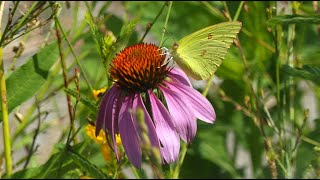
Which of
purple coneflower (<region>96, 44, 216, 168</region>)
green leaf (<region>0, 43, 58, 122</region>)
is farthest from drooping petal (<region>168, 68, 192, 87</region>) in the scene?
green leaf (<region>0, 43, 58, 122</region>)

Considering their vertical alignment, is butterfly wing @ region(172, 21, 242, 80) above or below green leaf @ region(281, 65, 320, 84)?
above

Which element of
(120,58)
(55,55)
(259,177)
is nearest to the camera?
(120,58)

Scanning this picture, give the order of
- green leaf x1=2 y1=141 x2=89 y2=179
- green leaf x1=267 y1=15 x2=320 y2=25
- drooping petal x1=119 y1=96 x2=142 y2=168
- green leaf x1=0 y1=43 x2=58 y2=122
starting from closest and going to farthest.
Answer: drooping petal x1=119 y1=96 x2=142 y2=168, green leaf x1=267 y1=15 x2=320 y2=25, green leaf x1=2 y1=141 x2=89 y2=179, green leaf x1=0 y1=43 x2=58 y2=122

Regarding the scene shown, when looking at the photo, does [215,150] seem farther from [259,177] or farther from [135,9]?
[135,9]

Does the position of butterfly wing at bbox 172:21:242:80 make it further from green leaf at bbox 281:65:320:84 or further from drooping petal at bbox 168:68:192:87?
green leaf at bbox 281:65:320:84

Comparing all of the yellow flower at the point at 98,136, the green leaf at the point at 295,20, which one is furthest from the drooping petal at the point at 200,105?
the yellow flower at the point at 98,136

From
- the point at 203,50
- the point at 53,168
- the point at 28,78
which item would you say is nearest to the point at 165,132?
the point at 203,50

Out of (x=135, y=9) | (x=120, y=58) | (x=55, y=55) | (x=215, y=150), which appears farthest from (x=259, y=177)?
(x=120, y=58)

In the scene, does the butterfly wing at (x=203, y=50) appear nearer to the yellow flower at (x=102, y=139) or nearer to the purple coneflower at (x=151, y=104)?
the purple coneflower at (x=151, y=104)
